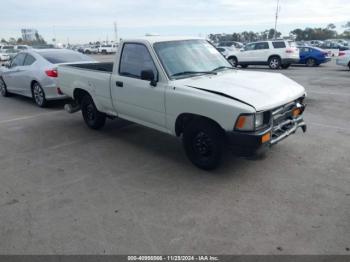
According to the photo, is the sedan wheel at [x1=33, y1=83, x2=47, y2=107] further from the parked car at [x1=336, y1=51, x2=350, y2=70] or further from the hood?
the parked car at [x1=336, y1=51, x2=350, y2=70]

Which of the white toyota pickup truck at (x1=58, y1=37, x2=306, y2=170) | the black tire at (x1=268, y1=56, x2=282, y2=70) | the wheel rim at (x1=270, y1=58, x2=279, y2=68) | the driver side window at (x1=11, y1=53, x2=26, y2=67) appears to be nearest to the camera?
the white toyota pickup truck at (x1=58, y1=37, x2=306, y2=170)

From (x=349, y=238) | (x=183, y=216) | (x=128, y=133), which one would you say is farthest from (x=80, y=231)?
(x=128, y=133)

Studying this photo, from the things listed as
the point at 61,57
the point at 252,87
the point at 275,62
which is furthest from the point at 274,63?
the point at 252,87

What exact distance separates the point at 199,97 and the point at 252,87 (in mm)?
771

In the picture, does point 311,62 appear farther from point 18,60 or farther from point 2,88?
point 2,88

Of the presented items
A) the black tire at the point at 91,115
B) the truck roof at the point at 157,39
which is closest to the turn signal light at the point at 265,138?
the truck roof at the point at 157,39

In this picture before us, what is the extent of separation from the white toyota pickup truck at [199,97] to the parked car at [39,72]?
311 cm

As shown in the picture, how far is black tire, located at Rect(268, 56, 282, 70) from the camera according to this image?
19.3 meters

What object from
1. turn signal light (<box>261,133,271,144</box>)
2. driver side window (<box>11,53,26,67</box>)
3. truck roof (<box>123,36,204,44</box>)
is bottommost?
turn signal light (<box>261,133,271,144</box>)

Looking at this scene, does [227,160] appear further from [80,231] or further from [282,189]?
→ [80,231]

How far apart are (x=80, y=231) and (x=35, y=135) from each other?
3.90m

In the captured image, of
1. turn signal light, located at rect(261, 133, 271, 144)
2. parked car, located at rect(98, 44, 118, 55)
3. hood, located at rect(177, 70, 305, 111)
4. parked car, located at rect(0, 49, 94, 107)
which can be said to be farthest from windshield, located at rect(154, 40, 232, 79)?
parked car, located at rect(98, 44, 118, 55)

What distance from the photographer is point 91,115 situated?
6680 mm

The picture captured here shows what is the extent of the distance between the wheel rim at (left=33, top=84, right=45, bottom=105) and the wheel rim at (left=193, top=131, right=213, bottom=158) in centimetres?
596
